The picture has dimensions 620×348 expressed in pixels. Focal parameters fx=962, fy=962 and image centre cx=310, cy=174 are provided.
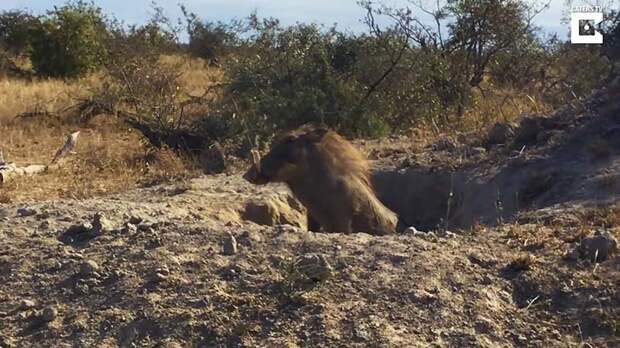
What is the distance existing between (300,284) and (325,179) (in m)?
3.14

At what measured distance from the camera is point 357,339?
443 centimetres

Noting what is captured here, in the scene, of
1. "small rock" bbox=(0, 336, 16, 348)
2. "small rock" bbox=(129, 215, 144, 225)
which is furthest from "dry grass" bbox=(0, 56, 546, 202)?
"small rock" bbox=(0, 336, 16, 348)

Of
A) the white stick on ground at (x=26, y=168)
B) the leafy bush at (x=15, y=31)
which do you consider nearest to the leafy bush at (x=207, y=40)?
the leafy bush at (x=15, y=31)

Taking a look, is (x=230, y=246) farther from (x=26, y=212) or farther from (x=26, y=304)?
(x=26, y=212)

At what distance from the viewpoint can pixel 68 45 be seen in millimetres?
24266

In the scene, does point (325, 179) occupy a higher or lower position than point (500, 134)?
lower

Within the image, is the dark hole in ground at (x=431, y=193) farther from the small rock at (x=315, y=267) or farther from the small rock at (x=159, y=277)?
the small rock at (x=159, y=277)

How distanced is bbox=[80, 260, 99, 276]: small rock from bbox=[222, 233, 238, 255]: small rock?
707 millimetres

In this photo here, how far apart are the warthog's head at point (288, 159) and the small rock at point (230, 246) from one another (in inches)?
100

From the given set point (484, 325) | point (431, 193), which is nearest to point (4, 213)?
point (484, 325)

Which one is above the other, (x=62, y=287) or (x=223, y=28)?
(x=223, y=28)

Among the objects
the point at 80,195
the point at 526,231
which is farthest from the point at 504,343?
the point at 80,195

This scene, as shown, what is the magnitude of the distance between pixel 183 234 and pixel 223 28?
26005 millimetres

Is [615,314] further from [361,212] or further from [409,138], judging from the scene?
[409,138]
